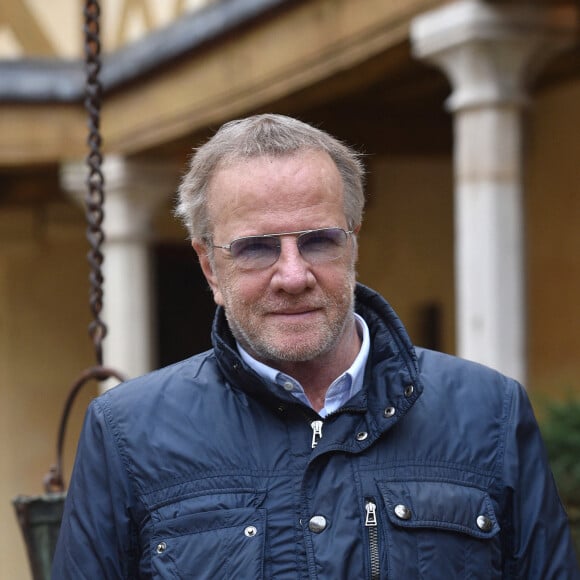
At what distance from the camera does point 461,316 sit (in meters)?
4.86

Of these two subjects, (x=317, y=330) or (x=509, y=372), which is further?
(x=509, y=372)

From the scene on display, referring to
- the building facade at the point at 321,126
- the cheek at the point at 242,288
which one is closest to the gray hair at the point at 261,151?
the cheek at the point at 242,288

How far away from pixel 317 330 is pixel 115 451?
0.36m

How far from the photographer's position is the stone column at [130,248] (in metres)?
7.81

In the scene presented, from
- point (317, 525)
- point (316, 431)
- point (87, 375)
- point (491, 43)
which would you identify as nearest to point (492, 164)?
point (491, 43)

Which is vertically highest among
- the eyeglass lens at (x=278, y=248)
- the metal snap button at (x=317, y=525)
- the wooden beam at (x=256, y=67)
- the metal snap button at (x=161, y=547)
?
the wooden beam at (x=256, y=67)

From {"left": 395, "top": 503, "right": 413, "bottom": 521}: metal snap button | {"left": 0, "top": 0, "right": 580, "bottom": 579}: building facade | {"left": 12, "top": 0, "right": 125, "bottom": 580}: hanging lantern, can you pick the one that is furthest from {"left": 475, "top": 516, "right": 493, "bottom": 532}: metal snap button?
{"left": 12, "top": 0, "right": 125, "bottom": 580}: hanging lantern

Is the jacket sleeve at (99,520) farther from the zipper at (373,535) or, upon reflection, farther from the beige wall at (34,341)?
the beige wall at (34,341)

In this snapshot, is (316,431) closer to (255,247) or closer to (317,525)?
(317,525)

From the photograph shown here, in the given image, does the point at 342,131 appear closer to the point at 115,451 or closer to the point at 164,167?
the point at 164,167

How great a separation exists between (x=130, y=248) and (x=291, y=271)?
20.0 feet

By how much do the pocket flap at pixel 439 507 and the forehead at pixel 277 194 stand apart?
0.42m

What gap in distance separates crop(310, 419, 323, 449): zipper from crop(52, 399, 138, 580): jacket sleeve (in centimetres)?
29

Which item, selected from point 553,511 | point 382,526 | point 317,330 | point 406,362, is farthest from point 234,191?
point 553,511
